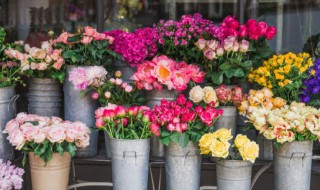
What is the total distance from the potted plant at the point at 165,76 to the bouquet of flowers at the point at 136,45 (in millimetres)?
127

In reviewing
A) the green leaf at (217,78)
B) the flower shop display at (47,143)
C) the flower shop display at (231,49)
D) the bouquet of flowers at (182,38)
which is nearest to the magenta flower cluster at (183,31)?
the bouquet of flowers at (182,38)

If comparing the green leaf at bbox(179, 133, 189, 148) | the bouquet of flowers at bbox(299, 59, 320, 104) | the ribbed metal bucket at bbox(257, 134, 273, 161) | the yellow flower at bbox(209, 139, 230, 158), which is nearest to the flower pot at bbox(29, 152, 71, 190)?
the green leaf at bbox(179, 133, 189, 148)

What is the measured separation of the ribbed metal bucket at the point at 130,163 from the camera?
192 centimetres

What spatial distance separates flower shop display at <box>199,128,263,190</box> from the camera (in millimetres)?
1880

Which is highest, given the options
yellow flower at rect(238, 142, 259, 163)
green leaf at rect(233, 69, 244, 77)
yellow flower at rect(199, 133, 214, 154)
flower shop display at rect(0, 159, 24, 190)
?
green leaf at rect(233, 69, 244, 77)

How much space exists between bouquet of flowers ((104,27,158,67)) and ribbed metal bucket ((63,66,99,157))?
235 millimetres

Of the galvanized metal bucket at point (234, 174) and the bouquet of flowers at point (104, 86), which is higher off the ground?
the bouquet of flowers at point (104, 86)

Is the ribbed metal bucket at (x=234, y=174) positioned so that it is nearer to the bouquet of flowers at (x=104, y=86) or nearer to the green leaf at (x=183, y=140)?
the green leaf at (x=183, y=140)

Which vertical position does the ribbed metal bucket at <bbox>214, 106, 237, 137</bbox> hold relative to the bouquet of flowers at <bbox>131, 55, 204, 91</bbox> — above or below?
below

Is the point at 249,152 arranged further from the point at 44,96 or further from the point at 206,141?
the point at 44,96

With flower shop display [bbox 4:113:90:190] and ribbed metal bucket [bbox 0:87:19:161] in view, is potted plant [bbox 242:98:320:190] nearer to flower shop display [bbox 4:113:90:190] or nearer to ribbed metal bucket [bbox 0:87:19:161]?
flower shop display [bbox 4:113:90:190]

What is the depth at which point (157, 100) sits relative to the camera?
7.23 ft

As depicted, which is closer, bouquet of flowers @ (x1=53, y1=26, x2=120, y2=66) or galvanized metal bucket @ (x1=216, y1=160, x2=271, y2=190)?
galvanized metal bucket @ (x1=216, y1=160, x2=271, y2=190)

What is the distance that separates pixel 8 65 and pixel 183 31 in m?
0.81
